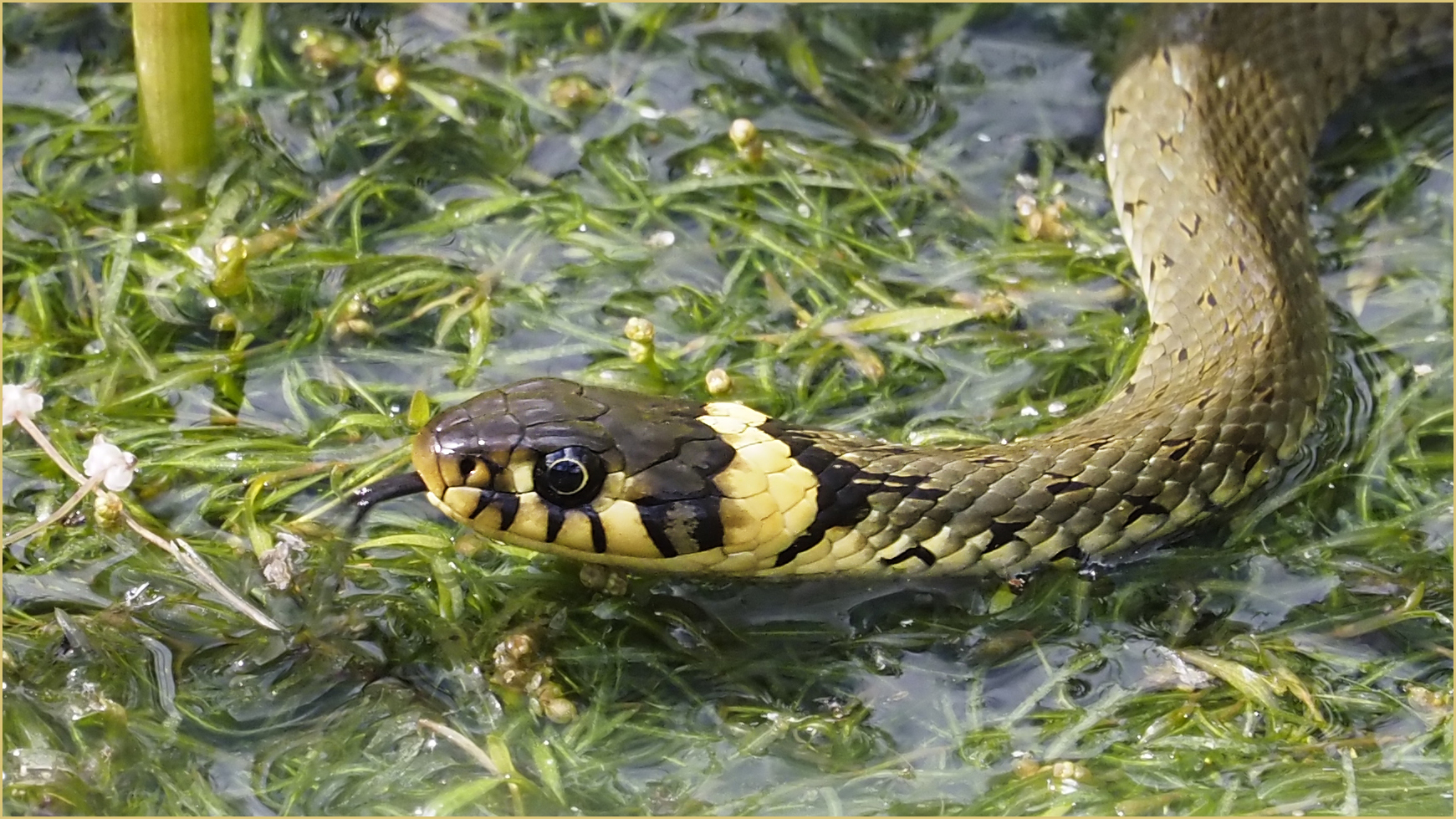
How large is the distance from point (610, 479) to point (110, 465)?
1.26 m

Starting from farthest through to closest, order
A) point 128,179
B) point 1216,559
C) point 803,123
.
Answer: point 803,123 < point 128,179 < point 1216,559

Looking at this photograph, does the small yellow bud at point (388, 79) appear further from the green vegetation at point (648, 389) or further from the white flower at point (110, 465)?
the white flower at point (110, 465)

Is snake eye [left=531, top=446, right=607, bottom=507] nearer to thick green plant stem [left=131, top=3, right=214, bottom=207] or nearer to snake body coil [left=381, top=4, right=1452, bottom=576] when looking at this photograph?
snake body coil [left=381, top=4, right=1452, bottom=576]

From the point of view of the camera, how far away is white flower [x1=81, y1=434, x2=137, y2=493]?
3639mm

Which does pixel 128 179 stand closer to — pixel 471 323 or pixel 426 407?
pixel 471 323

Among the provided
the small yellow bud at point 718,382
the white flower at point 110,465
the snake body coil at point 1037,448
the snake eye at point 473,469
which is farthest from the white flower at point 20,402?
the small yellow bud at point 718,382

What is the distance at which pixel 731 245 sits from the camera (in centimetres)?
489

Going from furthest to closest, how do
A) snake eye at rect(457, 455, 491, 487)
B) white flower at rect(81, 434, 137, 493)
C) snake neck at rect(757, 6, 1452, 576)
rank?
snake neck at rect(757, 6, 1452, 576), white flower at rect(81, 434, 137, 493), snake eye at rect(457, 455, 491, 487)

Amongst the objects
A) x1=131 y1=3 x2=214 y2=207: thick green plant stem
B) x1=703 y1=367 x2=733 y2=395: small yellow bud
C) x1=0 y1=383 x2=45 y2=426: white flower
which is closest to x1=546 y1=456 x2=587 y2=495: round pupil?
x1=703 y1=367 x2=733 y2=395: small yellow bud

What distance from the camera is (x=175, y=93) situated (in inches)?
176

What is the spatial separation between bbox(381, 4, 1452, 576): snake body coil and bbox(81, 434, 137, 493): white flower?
29.6 inches

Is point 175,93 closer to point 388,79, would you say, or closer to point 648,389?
point 388,79

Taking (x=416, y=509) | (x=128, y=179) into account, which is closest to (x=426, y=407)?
(x=416, y=509)

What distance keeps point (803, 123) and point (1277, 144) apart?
5.45 ft
